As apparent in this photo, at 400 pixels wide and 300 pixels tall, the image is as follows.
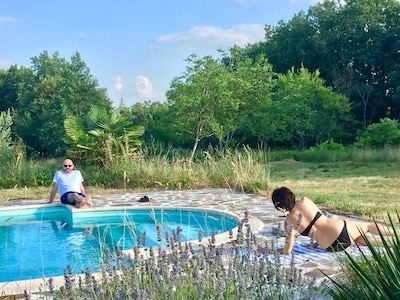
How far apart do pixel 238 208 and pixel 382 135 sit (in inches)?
615

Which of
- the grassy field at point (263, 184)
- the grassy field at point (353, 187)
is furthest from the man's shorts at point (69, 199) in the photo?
the grassy field at point (353, 187)

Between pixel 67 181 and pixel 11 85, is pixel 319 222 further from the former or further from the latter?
pixel 11 85

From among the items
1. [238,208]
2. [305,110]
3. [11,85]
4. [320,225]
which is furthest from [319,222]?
[11,85]

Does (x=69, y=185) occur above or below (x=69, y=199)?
above

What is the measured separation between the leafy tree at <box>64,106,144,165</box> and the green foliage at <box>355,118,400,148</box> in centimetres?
1235

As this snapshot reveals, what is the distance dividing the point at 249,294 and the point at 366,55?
2965 centimetres

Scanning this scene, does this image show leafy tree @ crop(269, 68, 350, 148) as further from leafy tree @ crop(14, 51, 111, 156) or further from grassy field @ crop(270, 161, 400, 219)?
leafy tree @ crop(14, 51, 111, 156)

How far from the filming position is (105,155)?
42.1ft

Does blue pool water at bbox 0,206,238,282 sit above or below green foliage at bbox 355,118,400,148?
below

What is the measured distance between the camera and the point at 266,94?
24.0 meters

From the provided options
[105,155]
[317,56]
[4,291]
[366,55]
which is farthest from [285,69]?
[4,291]

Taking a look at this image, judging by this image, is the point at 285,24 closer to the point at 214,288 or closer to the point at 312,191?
the point at 312,191

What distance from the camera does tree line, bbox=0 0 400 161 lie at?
19922 millimetres

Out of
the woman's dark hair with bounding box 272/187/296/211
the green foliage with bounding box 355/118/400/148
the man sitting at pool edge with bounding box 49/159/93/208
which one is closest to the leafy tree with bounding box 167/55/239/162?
the green foliage with bounding box 355/118/400/148
